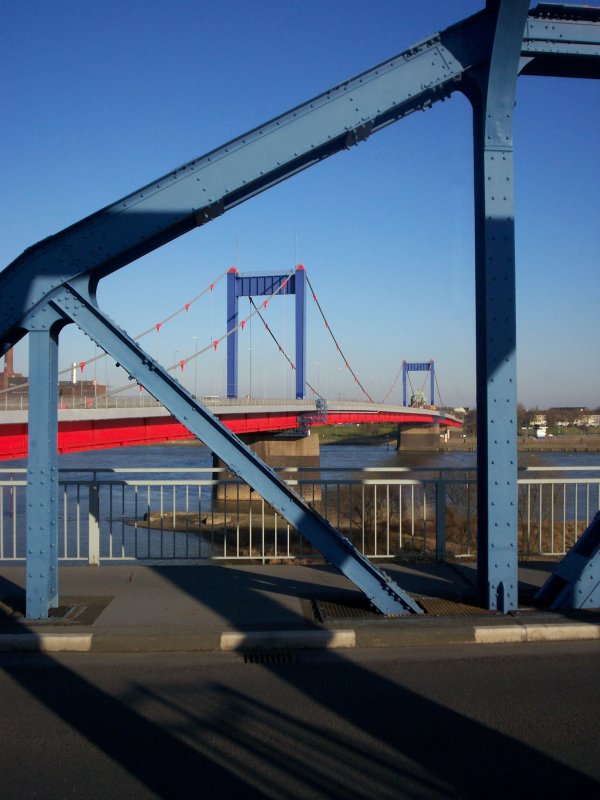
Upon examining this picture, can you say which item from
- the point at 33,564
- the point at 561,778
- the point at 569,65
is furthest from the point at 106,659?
the point at 569,65

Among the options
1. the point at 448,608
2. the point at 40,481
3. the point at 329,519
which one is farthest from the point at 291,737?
the point at 329,519

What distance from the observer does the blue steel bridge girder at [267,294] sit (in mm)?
44219

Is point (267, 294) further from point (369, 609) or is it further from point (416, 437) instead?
point (369, 609)

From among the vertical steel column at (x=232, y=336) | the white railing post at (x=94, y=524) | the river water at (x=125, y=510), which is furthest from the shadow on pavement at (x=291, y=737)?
the vertical steel column at (x=232, y=336)

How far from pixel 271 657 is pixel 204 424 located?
5.80ft

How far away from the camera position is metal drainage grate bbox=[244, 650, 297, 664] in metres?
5.21

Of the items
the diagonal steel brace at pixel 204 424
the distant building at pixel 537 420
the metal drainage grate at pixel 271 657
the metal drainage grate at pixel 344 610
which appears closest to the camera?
the metal drainage grate at pixel 271 657

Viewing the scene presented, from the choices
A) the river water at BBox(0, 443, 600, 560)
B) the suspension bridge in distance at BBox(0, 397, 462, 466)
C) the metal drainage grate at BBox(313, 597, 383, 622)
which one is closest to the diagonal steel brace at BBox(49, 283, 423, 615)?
the metal drainage grate at BBox(313, 597, 383, 622)

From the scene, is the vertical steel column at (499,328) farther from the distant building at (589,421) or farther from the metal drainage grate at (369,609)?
the distant building at (589,421)

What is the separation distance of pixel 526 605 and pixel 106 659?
3323mm

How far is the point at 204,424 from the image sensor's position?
576 centimetres

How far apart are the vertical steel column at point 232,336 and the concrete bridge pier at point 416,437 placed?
17768 mm

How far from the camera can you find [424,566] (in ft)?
25.3

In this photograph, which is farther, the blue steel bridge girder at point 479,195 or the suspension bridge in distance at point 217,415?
the suspension bridge in distance at point 217,415
